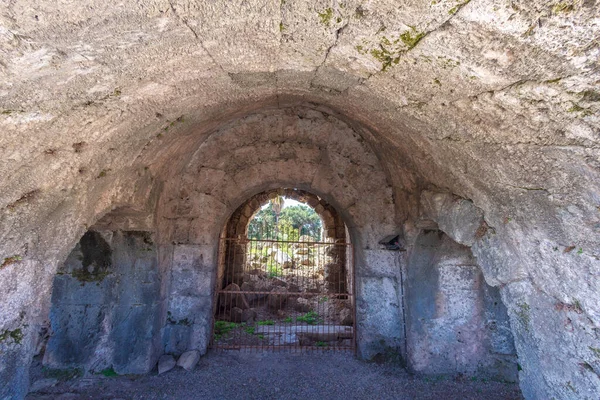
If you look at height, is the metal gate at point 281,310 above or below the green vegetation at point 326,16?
below

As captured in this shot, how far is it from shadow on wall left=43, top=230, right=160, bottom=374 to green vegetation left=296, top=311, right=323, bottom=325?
2996mm

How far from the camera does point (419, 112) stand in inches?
80.5

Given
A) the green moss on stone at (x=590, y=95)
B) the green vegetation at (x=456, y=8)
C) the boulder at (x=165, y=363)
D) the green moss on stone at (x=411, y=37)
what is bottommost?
the boulder at (x=165, y=363)

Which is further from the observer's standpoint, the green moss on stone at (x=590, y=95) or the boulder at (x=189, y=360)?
the boulder at (x=189, y=360)

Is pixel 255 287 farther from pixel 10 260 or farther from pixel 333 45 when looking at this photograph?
pixel 333 45

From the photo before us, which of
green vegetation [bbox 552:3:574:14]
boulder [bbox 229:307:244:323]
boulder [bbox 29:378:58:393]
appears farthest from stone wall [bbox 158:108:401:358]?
green vegetation [bbox 552:3:574:14]

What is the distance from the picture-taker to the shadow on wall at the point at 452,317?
3727 mm

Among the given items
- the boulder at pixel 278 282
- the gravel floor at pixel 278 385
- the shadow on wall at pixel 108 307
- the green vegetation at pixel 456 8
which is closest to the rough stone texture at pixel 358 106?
the green vegetation at pixel 456 8

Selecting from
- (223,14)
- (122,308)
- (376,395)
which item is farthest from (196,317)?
(223,14)

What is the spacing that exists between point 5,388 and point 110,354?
2.23 m

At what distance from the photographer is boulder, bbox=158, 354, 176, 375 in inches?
150

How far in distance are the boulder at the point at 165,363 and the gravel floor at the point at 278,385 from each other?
0.06 m

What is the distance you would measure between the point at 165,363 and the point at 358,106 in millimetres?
3347

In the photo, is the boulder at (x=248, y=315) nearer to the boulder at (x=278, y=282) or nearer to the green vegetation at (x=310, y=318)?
the green vegetation at (x=310, y=318)
